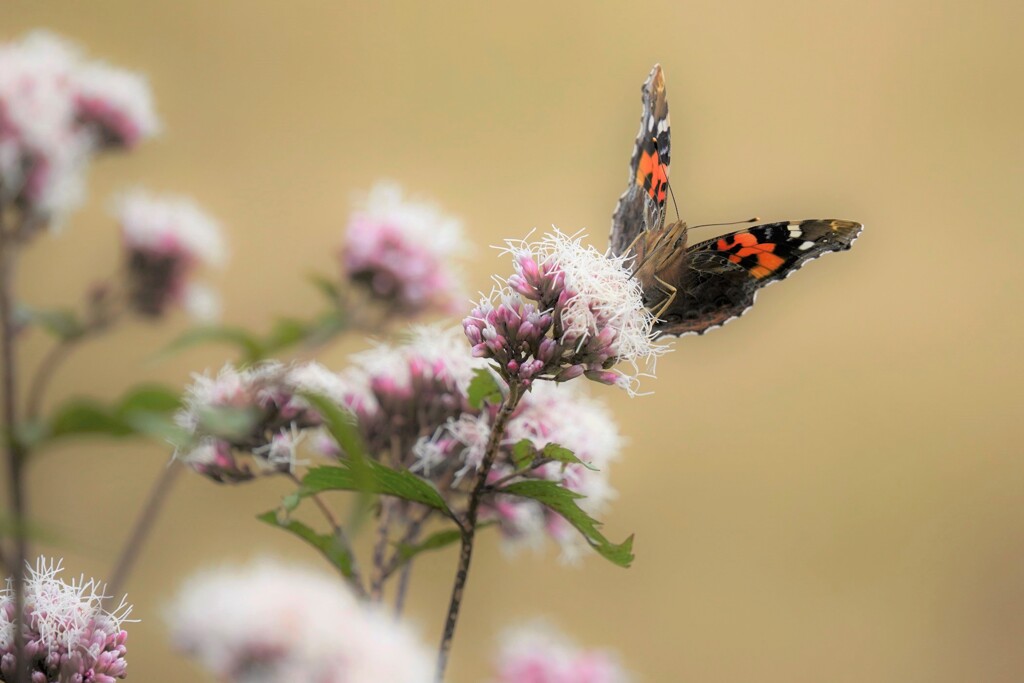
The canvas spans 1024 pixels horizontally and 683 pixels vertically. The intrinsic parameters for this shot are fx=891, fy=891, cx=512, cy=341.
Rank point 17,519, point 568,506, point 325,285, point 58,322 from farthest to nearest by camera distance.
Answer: point 325,285 < point 58,322 < point 568,506 < point 17,519

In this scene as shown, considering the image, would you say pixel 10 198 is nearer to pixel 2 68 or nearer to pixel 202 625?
pixel 2 68

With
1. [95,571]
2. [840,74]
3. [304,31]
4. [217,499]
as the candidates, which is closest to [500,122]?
[304,31]

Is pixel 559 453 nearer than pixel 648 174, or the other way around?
pixel 559 453

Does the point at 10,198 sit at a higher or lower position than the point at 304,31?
lower

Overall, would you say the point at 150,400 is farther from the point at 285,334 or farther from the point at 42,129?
the point at 42,129

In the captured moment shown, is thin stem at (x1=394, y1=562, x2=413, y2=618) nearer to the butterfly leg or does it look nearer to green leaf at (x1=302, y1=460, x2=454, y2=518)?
green leaf at (x1=302, y1=460, x2=454, y2=518)

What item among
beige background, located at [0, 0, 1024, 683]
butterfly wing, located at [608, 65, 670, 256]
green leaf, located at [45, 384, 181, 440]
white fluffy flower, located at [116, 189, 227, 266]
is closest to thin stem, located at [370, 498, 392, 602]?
green leaf, located at [45, 384, 181, 440]

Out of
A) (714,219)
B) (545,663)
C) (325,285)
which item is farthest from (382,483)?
(714,219)
